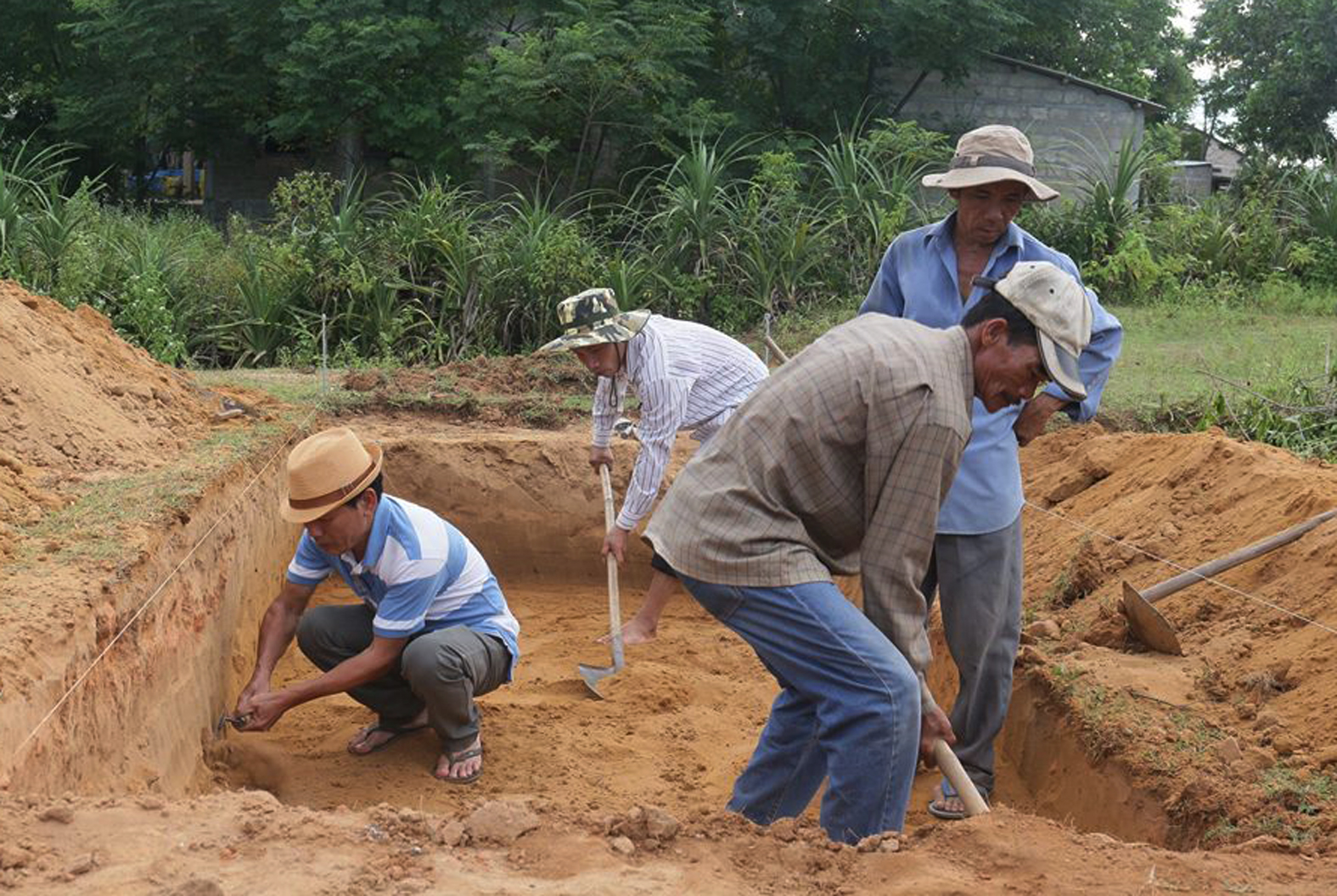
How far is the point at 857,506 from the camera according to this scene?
356cm

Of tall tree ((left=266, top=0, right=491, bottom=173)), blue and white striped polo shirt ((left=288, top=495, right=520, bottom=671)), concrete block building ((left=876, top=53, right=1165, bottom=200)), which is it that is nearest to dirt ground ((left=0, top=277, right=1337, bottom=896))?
blue and white striped polo shirt ((left=288, top=495, right=520, bottom=671))

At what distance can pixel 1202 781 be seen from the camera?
4.46 meters

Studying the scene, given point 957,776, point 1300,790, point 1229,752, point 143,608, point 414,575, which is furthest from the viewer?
point 414,575

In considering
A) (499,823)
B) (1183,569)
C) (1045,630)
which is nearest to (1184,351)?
(1183,569)

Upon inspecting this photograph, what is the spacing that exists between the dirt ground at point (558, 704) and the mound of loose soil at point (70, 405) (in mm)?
20

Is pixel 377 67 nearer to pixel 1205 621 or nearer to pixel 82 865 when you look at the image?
pixel 1205 621

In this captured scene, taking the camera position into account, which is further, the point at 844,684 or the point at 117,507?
the point at 117,507

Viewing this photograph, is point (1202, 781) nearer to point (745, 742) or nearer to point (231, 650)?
point (745, 742)

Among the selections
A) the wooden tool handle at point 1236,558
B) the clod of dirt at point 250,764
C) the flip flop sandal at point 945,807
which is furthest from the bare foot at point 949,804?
the clod of dirt at point 250,764

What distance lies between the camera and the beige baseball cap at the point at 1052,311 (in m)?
3.39

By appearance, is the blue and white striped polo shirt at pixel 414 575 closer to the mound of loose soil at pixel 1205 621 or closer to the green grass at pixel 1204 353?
the mound of loose soil at pixel 1205 621

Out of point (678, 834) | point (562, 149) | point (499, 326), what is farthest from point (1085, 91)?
point (678, 834)

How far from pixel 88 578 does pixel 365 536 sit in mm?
883

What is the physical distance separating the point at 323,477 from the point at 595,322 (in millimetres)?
1590
